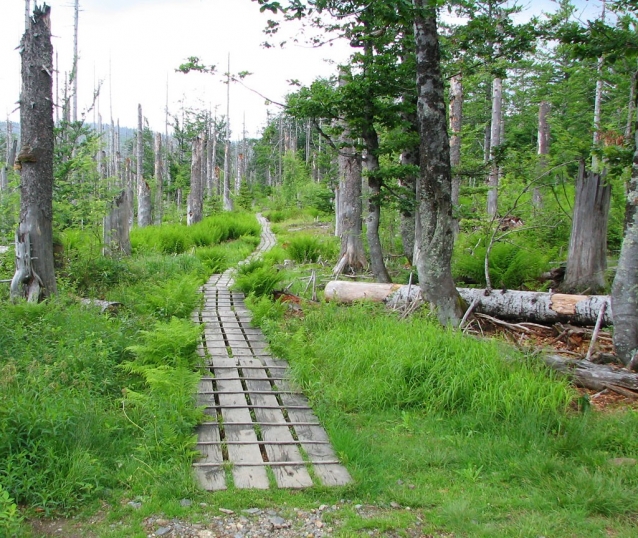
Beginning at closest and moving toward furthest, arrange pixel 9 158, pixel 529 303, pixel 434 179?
1. pixel 434 179
2. pixel 529 303
3. pixel 9 158

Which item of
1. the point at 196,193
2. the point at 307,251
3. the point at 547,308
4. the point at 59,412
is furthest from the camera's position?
the point at 196,193

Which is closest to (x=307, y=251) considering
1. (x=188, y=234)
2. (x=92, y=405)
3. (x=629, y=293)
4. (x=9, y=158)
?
(x=188, y=234)

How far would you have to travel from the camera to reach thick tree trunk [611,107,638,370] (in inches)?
206

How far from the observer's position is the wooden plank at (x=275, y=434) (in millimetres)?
3527

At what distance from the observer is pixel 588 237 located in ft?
26.1

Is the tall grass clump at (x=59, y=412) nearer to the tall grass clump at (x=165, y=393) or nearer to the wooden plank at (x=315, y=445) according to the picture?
the tall grass clump at (x=165, y=393)

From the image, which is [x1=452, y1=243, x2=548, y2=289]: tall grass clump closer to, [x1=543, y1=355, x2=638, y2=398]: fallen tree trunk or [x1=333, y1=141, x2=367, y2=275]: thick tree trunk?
[x1=333, y1=141, x2=367, y2=275]: thick tree trunk

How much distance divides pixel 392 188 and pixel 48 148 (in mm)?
5443

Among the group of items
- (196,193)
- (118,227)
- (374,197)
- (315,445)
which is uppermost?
(196,193)

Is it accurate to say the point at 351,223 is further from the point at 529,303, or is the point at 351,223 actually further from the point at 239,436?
the point at 239,436

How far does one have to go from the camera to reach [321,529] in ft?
9.86

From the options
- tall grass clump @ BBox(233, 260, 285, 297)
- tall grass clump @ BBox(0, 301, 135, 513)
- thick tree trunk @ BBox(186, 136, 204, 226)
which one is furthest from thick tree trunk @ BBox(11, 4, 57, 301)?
thick tree trunk @ BBox(186, 136, 204, 226)

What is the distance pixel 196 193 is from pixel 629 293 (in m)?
18.1

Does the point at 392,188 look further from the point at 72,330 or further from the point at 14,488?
the point at 14,488
